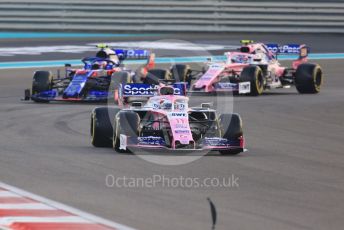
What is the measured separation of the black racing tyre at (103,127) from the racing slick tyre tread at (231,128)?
1522 mm

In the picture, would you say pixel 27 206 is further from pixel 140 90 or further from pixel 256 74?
pixel 256 74

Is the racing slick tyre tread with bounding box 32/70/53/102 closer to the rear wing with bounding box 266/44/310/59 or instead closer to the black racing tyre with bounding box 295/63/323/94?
the rear wing with bounding box 266/44/310/59

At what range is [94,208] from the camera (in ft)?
32.4

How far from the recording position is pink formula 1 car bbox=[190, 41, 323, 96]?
2388 centimetres

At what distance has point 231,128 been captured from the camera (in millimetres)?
13953

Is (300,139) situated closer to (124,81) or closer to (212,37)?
(124,81)

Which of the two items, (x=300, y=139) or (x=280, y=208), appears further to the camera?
(x=300, y=139)

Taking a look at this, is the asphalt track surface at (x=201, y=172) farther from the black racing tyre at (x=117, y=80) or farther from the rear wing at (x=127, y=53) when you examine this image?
the rear wing at (x=127, y=53)

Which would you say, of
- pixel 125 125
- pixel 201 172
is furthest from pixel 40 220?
pixel 125 125

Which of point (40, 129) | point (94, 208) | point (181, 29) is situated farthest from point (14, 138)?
point (181, 29)

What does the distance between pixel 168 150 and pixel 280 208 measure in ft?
14.7

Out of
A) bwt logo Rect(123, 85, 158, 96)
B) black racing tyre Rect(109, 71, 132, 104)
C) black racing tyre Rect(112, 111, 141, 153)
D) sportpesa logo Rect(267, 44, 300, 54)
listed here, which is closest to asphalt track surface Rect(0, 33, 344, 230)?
black racing tyre Rect(112, 111, 141, 153)

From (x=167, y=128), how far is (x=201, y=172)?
1855mm

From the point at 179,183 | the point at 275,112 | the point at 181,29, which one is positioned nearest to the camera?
the point at 179,183
